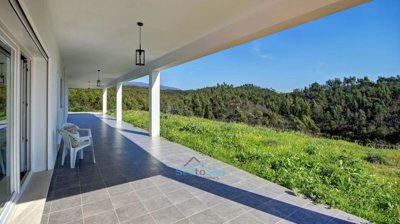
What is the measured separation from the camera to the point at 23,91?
2.98 meters

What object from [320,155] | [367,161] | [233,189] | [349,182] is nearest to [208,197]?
[233,189]

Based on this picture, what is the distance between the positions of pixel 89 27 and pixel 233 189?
137 inches

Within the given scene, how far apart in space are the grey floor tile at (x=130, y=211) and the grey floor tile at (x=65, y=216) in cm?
38

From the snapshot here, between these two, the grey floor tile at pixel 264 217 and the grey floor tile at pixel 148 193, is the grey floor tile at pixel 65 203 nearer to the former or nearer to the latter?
the grey floor tile at pixel 148 193

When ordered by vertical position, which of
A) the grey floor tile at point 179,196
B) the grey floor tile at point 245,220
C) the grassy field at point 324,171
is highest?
the grassy field at point 324,171

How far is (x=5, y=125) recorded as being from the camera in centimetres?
210

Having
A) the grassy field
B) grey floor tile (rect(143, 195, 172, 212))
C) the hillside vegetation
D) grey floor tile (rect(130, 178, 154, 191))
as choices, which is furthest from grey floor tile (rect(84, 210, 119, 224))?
the hillside vegetation

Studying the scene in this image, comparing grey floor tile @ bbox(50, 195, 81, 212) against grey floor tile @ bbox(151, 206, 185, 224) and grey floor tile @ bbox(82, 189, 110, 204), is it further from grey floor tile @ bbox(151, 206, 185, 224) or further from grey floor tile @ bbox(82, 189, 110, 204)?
grey floor tile @ bbox(151, 206, 185, 224)

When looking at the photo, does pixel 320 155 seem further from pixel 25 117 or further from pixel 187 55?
pixel 25 117

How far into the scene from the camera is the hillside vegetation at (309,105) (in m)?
11.2

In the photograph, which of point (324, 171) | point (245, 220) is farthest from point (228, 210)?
point (324, 171)

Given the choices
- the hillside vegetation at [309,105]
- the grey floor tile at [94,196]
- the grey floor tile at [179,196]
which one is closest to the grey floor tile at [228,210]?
the grey floor tile at [179,196]

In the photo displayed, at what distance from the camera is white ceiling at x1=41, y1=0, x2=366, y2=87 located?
7.95ft

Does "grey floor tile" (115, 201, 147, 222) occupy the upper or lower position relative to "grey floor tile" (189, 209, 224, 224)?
upper
